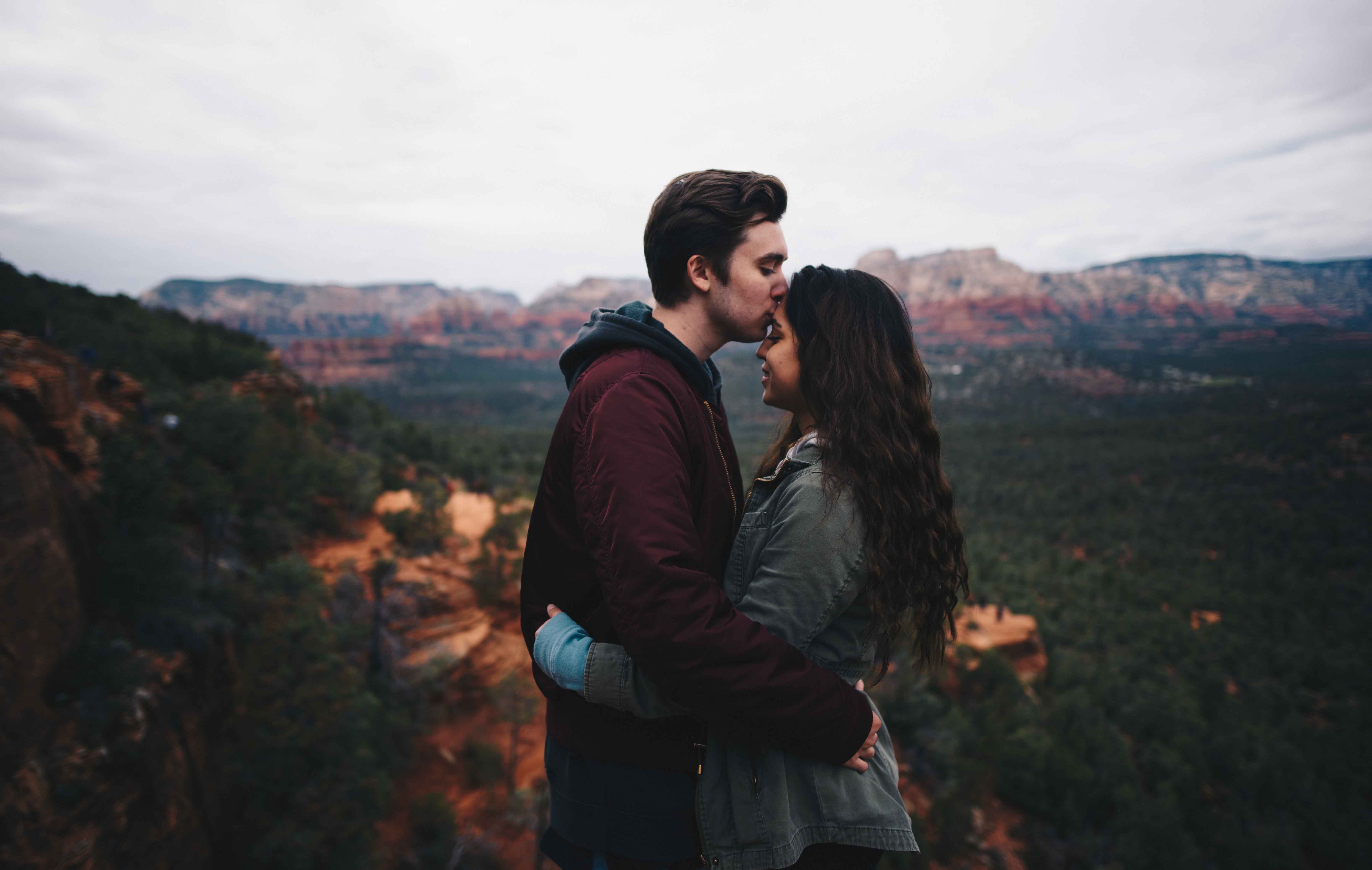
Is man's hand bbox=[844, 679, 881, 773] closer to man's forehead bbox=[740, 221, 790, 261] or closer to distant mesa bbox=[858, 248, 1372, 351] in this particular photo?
man's forehead bbox=[740, 221, 790, 261]

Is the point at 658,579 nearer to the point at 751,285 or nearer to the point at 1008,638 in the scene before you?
the point at 751,285

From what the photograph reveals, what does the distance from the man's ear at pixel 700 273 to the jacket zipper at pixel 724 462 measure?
356 mm

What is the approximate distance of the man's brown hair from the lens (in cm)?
165

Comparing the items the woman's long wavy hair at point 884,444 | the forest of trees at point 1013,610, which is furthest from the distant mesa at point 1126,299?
the woman's long wavy hair at point 884,444

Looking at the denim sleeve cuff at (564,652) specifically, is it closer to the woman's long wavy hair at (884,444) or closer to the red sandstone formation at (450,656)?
the woman's long wavy hair at (884,444)

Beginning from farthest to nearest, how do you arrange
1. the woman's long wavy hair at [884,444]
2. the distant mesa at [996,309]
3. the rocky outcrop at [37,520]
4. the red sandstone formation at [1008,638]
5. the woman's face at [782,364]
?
1. the distant mesa at [996,309]
2. the red sandstone formation at [1008,638]
3. the rocky outcrop at [37,520]
4. the woman's face at [782,364]
5. the woman's long wavy hair at [884,444]

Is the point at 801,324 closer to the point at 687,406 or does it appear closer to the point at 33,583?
the point at 687,406

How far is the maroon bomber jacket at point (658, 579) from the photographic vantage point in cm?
123

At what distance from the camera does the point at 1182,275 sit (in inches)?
7318

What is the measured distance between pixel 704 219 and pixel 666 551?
0.96 m

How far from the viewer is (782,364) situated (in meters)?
1.88

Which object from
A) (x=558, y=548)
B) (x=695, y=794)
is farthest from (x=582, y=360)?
(x=695, y=794)

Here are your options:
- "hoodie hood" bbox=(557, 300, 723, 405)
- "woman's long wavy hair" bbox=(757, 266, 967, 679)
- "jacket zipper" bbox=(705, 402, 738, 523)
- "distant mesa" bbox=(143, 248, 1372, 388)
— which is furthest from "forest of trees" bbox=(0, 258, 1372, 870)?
"distant mesa" bbox=(143, 248, 1372, 388)

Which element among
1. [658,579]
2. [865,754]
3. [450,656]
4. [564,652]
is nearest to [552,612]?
[564,652]
